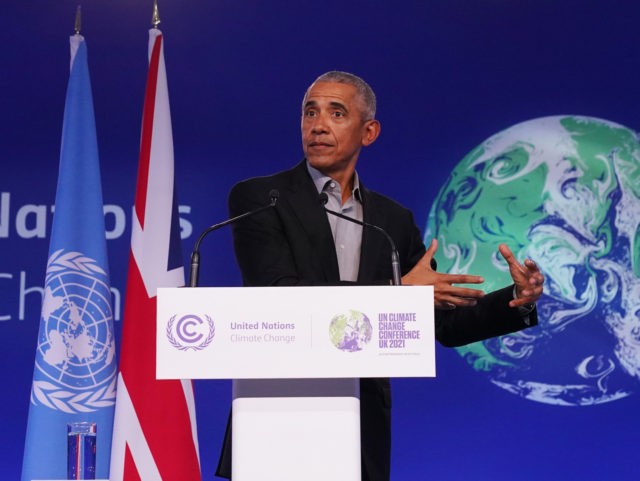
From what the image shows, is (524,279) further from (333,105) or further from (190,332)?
(190,332)

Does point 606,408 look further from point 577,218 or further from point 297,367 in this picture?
point 297,367

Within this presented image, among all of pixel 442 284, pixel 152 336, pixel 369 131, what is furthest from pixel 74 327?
pixel 442 284

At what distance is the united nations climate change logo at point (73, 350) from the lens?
11.9 ft

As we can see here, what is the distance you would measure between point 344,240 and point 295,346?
87 cm

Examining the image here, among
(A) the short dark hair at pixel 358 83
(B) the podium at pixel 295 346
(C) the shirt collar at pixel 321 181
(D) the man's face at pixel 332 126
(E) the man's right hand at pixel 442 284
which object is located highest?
(A) the short dark hair at pixel 358 83

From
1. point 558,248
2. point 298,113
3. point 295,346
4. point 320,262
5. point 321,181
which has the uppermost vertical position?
point 298,113

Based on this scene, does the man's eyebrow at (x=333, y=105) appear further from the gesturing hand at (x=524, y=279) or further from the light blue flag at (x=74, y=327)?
the light blue flag at (x=74, y=327)

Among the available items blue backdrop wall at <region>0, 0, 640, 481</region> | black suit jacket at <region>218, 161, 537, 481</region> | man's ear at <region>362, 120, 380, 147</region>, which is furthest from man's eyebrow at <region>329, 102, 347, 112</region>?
blue backdrop wall at <region>0, 0, 640, 481</region>

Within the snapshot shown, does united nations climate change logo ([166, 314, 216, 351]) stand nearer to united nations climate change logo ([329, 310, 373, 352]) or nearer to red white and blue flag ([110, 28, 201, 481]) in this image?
united nations climate change logo ([329, 310, 373, 352])

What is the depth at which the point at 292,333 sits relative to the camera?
6.36 feet

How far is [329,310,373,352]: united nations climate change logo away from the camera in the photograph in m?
1.93

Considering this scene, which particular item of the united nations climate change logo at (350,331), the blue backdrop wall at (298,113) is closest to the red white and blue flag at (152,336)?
the blue backdrop wall at (298,113)

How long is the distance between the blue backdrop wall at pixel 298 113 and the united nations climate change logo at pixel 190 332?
233 cm

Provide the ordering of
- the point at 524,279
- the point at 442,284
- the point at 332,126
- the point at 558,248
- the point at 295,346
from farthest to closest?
the point at 558,248 < the point at 332,126 < the point at 524,279 < the point at 442,284 < the point at 295,346
